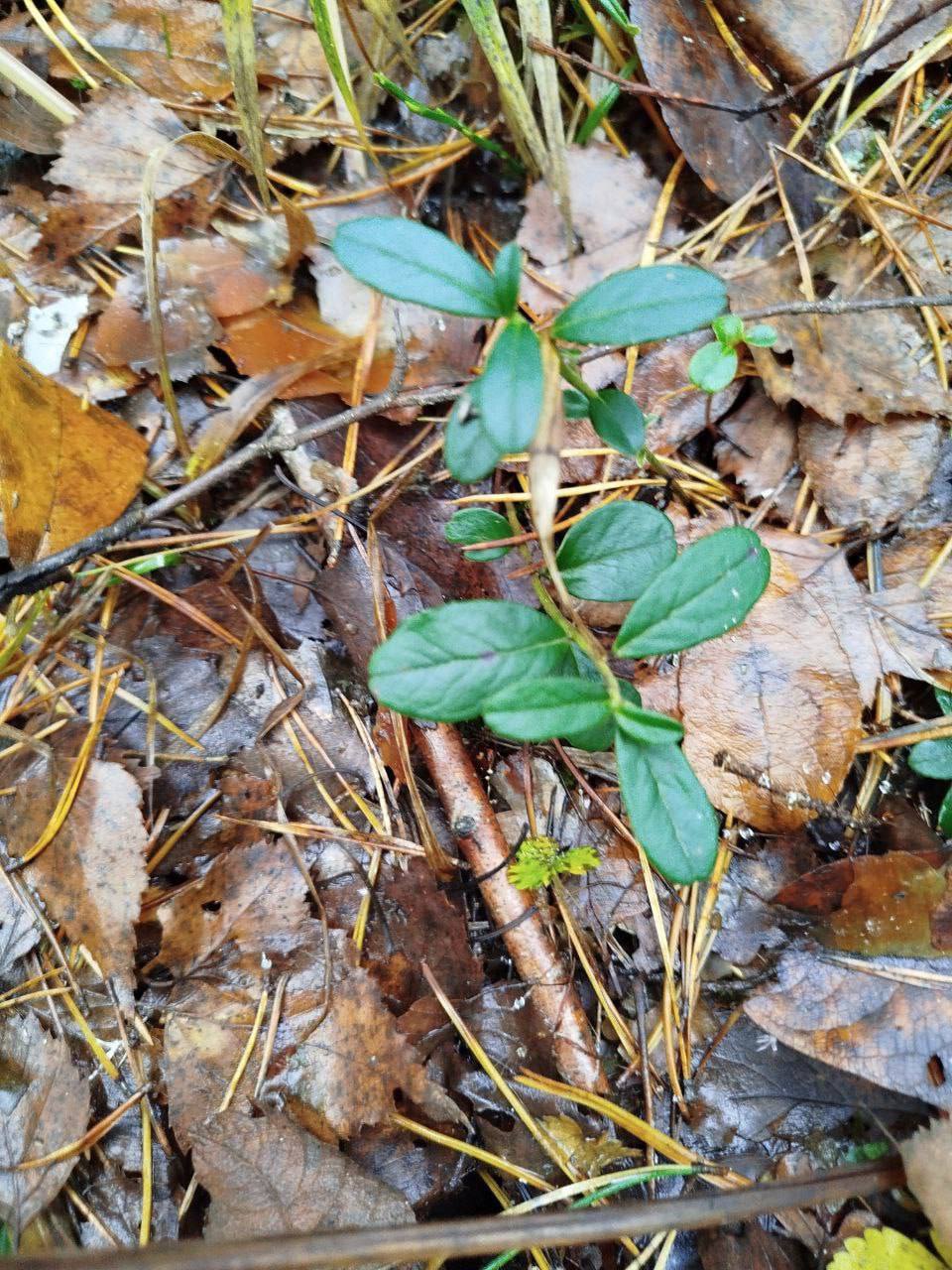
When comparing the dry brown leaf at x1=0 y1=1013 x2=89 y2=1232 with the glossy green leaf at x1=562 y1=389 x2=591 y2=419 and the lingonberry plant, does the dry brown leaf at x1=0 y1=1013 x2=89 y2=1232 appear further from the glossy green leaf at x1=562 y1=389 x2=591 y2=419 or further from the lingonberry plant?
the glossy green leaf at x1=562 y1=389 x2=591 y2=419

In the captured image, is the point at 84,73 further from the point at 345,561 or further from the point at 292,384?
the point at 345,561

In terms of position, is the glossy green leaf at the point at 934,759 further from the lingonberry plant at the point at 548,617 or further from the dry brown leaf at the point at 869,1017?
the lingonberry plant at the point at 548,617

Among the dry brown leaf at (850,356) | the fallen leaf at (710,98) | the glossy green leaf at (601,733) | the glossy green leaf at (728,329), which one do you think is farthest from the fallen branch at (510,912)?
the fallen leaf at (710,98)

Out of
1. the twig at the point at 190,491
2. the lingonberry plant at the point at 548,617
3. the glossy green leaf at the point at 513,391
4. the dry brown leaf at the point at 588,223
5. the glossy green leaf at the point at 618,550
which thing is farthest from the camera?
the dry brown leaf at the point at 588,223

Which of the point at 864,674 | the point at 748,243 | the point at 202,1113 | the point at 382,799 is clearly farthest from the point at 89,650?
the point at 748,243

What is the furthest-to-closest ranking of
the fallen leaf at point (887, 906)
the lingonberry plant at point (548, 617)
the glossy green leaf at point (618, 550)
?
the fallen leaf at point (887, 906)
the glossy green leaf at point (618, 550)
the lingonberry plant at point (548, 617)

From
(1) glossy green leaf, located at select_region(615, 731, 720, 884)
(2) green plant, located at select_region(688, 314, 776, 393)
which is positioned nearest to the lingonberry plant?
(1) glossy green leaf, located at select_region(615, 731, 720, 884)

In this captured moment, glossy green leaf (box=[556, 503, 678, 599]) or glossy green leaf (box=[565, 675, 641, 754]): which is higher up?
glossy green leaf (box=[556, 503, 678, 599])
